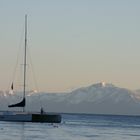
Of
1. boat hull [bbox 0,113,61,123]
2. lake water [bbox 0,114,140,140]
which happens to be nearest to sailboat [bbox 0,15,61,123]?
boat hull [bbox 0,113,61,123]

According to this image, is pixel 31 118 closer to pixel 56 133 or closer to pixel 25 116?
pixel 25 116

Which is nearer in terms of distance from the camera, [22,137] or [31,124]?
[22,137]

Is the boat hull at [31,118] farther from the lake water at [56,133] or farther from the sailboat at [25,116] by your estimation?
the lake water at [56,133]

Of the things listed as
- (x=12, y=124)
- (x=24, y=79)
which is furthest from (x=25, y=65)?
(x=12, y=124)

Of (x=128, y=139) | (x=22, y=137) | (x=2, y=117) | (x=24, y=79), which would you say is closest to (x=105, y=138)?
(x=128, y=139)

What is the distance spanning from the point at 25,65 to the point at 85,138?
41.5 m

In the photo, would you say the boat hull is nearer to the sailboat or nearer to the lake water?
the sailboat

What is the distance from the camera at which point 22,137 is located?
305 feet

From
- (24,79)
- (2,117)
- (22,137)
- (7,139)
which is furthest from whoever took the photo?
Answer: (2,117)

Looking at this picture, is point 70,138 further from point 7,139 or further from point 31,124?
point 31,124

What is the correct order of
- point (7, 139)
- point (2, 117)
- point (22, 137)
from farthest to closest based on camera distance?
point (2, 117), point (22, 137), point (7, 139)

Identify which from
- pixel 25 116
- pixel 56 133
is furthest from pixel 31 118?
pixel 56 133

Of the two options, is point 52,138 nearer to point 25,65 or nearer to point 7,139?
point 7,139

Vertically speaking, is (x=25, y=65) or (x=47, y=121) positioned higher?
(x=25, y=65)
